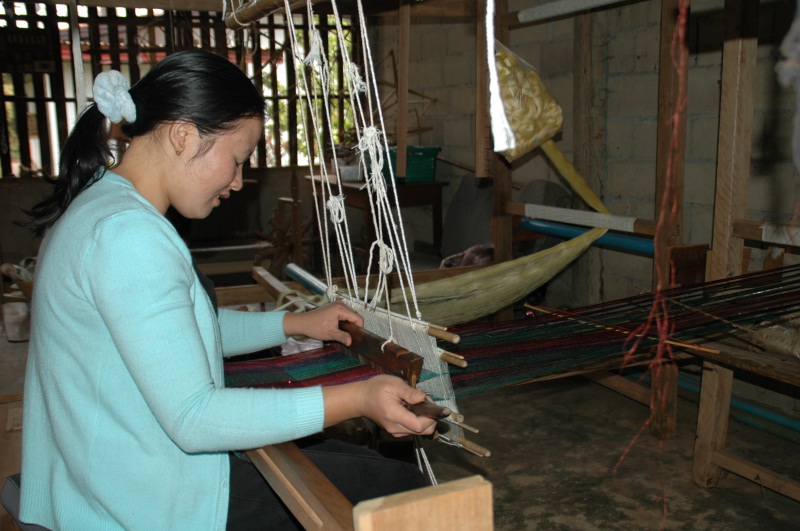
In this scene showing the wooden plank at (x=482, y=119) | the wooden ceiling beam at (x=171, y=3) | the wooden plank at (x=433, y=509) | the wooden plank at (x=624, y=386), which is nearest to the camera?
the wooden plank at (x=433, y=509)

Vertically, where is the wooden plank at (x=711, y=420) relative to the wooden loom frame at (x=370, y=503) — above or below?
below

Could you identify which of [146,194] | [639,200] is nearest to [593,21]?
[639,200]

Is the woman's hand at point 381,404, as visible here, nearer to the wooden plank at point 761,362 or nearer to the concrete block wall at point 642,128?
the wooden plank at point 761,362

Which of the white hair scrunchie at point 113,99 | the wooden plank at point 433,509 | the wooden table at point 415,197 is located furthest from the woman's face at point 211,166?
the wooden table at point 415,197

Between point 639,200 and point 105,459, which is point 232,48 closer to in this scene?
point 639,200

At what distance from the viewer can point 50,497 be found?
Result: 107 centimetres

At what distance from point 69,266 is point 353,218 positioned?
19.3 feet

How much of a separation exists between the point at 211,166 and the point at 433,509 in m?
0.62

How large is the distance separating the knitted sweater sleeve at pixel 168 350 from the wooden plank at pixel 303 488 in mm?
46

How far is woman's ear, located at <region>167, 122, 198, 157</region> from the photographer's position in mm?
1053

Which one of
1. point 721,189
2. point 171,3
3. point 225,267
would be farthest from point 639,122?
point 225,267

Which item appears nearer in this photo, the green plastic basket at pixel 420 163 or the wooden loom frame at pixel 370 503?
the wooden loom frame at pixel 370 503

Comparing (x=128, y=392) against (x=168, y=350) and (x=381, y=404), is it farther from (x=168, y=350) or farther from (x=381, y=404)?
(x=381, y=404)

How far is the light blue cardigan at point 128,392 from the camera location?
92 cm
